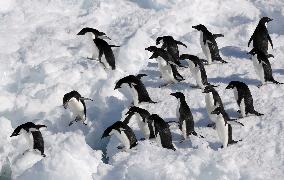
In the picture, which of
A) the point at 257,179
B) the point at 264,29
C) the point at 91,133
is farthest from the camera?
the point at 264,29

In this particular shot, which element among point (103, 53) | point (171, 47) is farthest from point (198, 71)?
point (103, 53)

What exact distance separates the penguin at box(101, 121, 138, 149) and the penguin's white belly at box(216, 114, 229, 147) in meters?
1.20

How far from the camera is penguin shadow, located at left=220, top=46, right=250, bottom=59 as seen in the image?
1075 cm

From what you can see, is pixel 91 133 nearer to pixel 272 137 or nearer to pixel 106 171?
pixel 106 171

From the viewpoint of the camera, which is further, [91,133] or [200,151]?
[91,133]

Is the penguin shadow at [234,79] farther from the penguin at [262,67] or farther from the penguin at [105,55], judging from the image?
the penguin at [105,55]

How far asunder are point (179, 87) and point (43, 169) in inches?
123

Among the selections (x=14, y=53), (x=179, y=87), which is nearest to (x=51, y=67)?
(x=14, y=53)

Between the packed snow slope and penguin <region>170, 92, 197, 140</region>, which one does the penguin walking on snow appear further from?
the packed snow slope

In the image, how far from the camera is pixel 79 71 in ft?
33.4

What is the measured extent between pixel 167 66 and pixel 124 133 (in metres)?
1.96

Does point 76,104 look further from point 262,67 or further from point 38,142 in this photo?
point 262,67

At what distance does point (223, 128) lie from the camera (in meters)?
7.96

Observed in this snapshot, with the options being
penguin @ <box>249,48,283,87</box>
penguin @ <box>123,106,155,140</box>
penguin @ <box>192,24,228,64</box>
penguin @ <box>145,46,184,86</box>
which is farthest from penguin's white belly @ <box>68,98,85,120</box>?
penguin @ <box>249,48,283,87</box>
